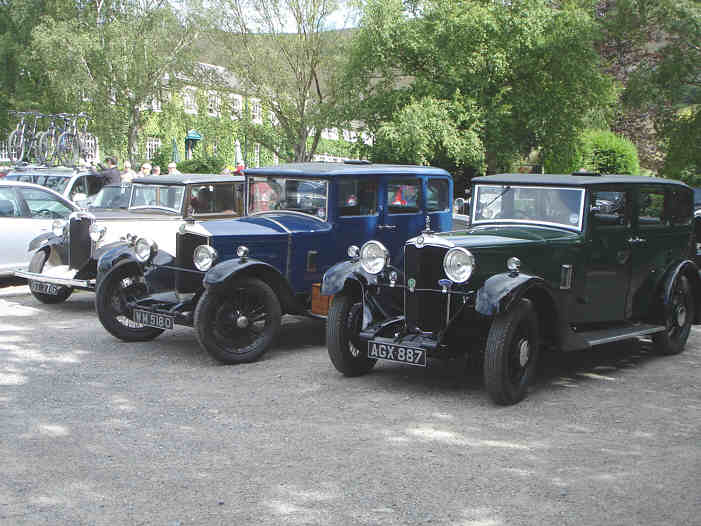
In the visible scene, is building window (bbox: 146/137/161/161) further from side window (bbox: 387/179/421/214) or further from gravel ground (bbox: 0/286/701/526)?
gravel ground (bbox: 0/286/701/526)

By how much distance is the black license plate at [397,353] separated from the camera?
667 centimetres

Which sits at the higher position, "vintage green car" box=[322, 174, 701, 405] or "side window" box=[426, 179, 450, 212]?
"side window" box=[426, 179, 450, 212]

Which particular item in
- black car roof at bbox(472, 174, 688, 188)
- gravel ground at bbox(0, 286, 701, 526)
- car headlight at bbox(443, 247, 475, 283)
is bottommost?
gravel ground at bbox(0, 286, 701, 526)

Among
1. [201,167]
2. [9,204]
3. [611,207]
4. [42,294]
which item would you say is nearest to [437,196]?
[611,207]

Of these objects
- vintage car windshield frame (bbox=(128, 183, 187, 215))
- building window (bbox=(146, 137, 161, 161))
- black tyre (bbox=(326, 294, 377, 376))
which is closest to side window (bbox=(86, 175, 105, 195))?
vintage car windshield frame (bbox=(128, 183, 187, 215))

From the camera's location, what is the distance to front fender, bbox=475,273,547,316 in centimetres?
639

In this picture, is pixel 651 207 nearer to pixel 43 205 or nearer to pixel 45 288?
pixel 45 288

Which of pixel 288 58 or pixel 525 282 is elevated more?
pixel 288 58

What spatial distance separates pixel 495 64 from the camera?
83.2 ft

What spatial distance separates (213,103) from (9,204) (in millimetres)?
18109

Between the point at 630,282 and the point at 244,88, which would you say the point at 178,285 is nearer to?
the point at 630,282

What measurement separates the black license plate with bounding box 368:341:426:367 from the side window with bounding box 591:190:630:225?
237cm

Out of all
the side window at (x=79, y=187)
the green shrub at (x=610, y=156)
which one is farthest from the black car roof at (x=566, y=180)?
the green shrub at (x=610, y=156)

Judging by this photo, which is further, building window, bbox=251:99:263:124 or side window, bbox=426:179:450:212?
building window, bbox=251:99:263:124
